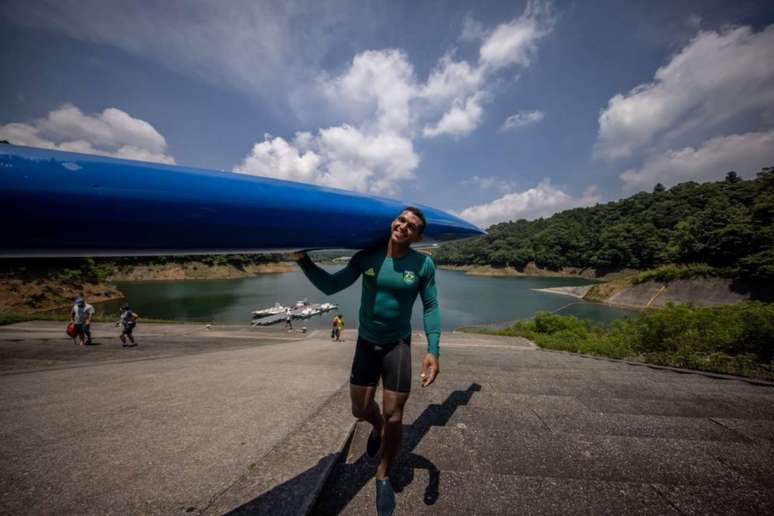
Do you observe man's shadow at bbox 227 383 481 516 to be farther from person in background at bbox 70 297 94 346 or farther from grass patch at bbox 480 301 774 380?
person in background at bbox 70 297 94 346

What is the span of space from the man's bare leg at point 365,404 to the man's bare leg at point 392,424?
17 cm

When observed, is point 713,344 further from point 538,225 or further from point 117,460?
point 538,225

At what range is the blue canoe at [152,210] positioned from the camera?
119 cm

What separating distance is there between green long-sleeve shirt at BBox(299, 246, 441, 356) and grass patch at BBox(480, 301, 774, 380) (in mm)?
6858

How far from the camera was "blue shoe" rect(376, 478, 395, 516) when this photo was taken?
165 cm

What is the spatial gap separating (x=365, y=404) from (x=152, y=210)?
5.86 ft

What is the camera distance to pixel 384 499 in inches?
66.5

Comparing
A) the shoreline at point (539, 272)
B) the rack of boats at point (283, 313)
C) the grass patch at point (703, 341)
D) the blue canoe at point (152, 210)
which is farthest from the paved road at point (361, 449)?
the shoreline at point (539, 272)

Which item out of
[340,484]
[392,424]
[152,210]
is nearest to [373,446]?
[340,484]

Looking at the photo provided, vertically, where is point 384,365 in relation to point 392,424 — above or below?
above

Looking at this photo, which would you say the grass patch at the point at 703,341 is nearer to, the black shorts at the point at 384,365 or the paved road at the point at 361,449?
the paved road at the point at 361,449

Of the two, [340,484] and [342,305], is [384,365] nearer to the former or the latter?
[340,484]

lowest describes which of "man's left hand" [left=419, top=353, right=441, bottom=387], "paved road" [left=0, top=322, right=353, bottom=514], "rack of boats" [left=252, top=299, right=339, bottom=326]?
"rack of boats" [left=252, top=299, right=339, bottom=326]

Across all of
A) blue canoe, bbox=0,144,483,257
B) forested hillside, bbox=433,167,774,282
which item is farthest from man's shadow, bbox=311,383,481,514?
forested hillside, bbox=433,167,774,282
